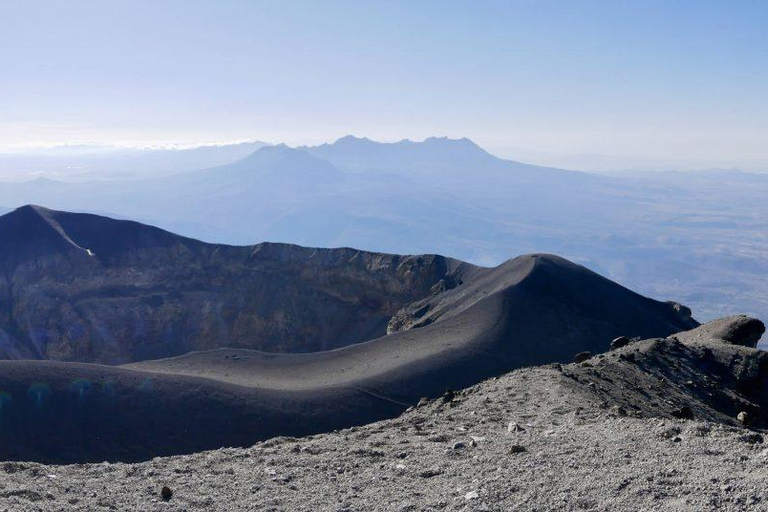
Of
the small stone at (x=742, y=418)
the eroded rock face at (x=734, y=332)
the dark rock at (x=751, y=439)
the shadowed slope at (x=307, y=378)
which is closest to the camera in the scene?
the dark rock at (x=751, y=439)

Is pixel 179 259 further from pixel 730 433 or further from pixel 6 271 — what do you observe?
pixel 730 433

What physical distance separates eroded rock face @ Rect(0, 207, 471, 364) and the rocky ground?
34.1 metres

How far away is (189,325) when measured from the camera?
5222 centimetres

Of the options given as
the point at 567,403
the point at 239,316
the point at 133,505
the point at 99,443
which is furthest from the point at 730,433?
the point at 239,316

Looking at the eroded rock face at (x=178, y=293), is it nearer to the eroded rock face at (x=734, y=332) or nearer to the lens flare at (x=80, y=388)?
the eroded rock face at (x=734, y=332)

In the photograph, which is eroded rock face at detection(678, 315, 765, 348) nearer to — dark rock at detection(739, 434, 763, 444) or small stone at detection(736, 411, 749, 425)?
small stone at detection(736, 411, 749, 425)

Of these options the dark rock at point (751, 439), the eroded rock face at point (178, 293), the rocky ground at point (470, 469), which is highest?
the dark rock at point (751, 439)

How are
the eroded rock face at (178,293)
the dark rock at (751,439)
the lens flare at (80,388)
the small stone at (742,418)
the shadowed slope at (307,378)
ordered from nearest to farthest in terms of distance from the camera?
1. the dark rock at (751,439)
2. the small stone at (742,418)
3. the shadowed slope at (307,378)
4. the lens flare at (80,388)
5. the eroded rock face at (178,293)

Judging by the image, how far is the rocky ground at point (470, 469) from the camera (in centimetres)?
848

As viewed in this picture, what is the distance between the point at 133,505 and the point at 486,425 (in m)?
6.55

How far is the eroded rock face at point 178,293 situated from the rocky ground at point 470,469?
34.1 m

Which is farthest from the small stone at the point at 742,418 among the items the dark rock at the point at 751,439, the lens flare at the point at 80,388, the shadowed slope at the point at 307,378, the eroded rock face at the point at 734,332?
the lens flare at the point at 80,388

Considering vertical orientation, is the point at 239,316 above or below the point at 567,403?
below

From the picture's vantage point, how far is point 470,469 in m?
10.3
